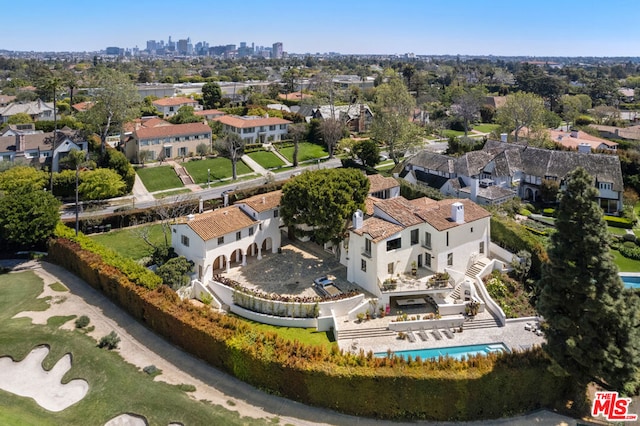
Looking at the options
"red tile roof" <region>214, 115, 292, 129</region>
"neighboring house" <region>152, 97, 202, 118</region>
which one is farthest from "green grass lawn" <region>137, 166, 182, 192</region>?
"neighboring house" <region>152, 97, 202, 118</region>

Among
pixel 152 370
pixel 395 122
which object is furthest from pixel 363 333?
pixel 395 122

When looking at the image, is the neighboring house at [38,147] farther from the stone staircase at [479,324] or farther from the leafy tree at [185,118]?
the stone staircase at [479,324]

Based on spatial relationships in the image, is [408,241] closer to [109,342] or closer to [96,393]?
[109,342]

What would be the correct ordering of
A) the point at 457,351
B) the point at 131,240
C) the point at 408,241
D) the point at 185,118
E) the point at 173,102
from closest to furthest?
the point at 457,351 < the point at 408,241 < the point at 131,240 < the point at 185,118 < the point at 173,102

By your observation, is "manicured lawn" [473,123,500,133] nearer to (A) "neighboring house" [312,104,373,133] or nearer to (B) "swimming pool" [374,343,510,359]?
(A) "neighboring house" [312,104,373,133]

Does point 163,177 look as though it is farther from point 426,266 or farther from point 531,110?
point 531,110

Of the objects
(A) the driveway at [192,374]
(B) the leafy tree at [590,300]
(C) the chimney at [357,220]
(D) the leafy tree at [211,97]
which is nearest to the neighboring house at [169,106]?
(D) the leafy tree at [211,97]

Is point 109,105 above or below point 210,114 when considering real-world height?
above

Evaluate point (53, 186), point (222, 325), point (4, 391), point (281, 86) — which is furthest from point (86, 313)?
point (281, 86)
